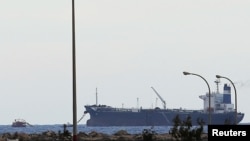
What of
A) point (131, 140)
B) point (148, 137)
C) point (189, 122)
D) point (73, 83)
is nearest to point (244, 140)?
point (73, 83)

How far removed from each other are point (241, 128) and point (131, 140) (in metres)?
71.2

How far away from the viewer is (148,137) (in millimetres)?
75750

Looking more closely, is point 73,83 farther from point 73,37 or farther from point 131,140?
point 131,140

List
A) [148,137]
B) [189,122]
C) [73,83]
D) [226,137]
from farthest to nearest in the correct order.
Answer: [148,137] → [189,122] → [73,83] → [226,137]

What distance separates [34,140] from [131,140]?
448 inches

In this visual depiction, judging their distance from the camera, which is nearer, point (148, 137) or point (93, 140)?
point (148, 137)

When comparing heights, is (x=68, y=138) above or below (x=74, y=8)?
below

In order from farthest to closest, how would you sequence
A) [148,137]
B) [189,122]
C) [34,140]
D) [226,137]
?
[34,140] → [148,137] → [189,122] → [226,137]

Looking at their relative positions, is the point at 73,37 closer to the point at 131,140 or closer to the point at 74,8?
the point at 74,8

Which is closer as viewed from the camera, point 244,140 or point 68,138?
point 244,140

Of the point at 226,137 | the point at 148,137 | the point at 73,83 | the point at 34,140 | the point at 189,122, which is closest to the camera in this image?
the point at 226,137

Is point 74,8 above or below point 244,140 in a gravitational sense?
above

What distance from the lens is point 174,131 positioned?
227 ft

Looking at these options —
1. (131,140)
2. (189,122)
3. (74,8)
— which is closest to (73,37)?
(74,8)
